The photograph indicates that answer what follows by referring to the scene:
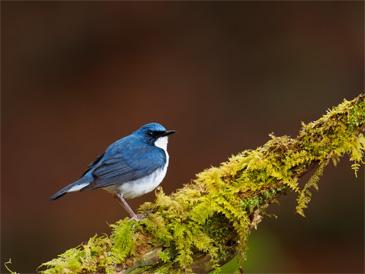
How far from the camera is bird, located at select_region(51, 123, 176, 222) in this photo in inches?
141

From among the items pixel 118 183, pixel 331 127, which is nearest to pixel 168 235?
pixel 118 183

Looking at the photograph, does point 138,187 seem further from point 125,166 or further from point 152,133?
point 152,133

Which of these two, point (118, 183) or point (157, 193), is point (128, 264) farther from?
point (118, 183)

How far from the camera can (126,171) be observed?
3.64 metres

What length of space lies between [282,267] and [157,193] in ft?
13.8

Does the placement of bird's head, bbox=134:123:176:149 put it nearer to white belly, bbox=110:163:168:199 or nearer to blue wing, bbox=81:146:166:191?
blue wing, bbox=81:146:166:191

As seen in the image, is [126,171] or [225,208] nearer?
[225,208]

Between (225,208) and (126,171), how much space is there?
1079 mm

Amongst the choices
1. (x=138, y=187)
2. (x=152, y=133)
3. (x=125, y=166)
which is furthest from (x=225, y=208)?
(x=152, y=133)

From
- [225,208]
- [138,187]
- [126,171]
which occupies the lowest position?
[225,208]

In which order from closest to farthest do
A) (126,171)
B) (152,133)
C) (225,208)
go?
(225,208) < (126,171) < (152,133)

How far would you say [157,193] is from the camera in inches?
124

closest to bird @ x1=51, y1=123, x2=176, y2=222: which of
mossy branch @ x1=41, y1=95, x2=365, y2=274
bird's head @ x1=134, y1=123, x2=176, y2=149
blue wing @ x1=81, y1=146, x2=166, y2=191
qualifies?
blue wing @ x1=81, y1=146, x2=166, y2=191

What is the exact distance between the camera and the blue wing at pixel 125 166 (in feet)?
11.8
